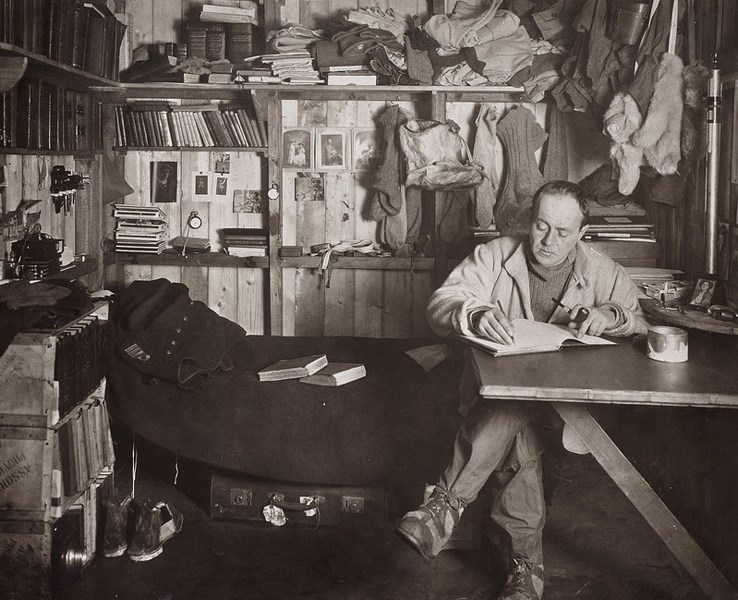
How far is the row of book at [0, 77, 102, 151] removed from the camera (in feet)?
10.2

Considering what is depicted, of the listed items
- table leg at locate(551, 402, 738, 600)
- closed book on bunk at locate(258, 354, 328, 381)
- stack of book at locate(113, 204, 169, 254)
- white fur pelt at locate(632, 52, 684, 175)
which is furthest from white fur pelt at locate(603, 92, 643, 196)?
stack of book at locate(113, 204, 169, 254)

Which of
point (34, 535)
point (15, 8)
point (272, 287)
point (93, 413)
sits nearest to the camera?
point (34, 535)

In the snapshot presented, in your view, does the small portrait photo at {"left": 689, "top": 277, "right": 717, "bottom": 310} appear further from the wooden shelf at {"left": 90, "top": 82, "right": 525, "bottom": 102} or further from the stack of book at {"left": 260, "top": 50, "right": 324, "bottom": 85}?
the stack of book at {"left": 260, "top": 50, "right": 324, "bottom": 85}

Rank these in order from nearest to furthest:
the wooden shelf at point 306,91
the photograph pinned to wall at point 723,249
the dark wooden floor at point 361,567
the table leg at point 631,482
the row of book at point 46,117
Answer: the table leg at point 631,482
the dark wooden floor at point 361,567
the row of book at point 46,117
the photograph pinned to wall at point 723,249
the wooden shelf at point 306,91

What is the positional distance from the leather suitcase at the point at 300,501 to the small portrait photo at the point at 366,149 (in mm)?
2193

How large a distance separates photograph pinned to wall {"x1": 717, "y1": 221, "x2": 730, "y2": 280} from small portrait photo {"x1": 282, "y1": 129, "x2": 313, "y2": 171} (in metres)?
2.26

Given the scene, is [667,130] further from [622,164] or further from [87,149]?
A: [87,149]

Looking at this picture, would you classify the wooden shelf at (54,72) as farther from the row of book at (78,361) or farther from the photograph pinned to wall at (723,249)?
the photograph pinned to wall at (723,249)

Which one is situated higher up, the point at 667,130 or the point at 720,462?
the point at 667,130

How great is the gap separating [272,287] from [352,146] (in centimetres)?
95

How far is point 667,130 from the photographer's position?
350 cm

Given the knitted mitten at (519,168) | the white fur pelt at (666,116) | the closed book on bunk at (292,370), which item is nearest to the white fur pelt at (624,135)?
the white fur pelt at (666,116)

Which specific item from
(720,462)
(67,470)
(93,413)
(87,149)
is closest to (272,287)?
(87,149)

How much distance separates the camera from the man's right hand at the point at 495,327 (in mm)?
2281
